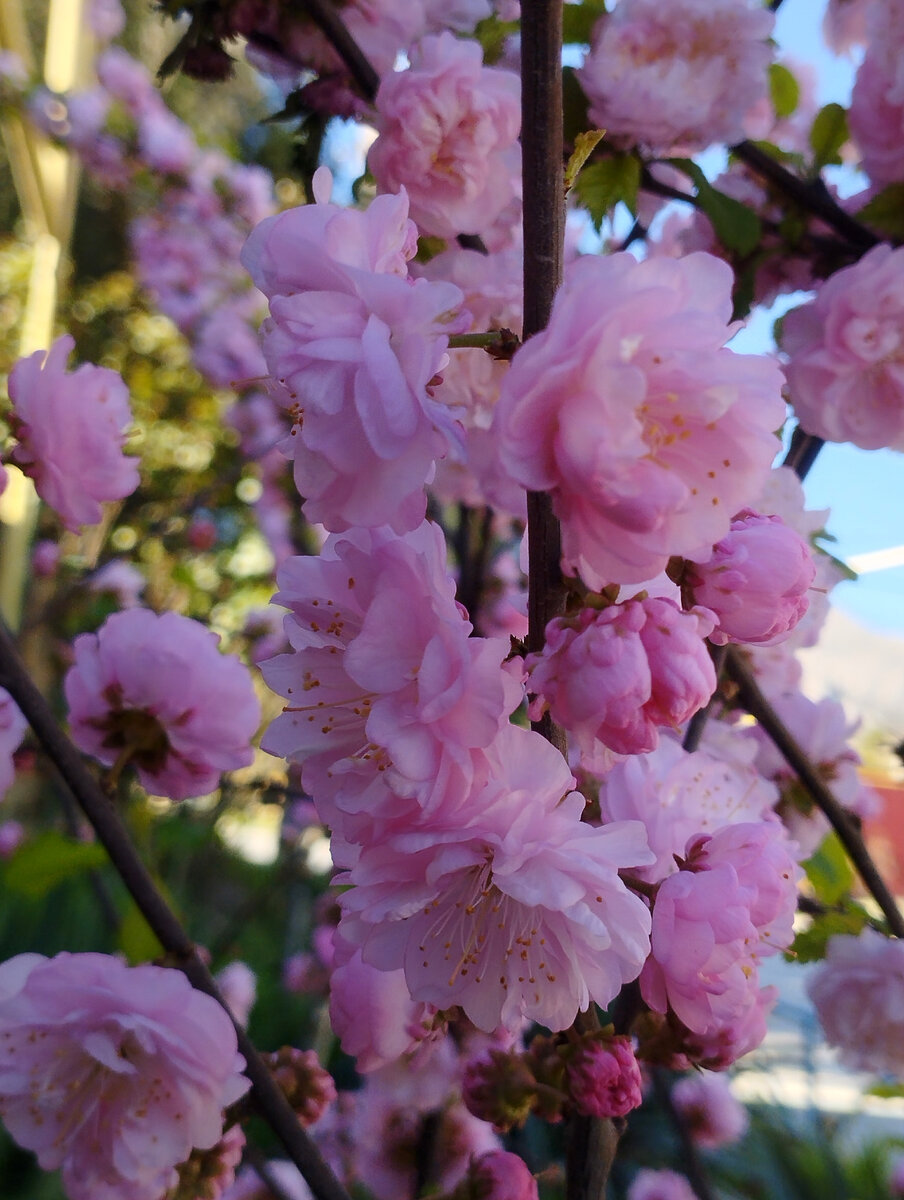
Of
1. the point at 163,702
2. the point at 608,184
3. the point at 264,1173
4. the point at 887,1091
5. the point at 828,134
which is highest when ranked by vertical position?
the point at 828,134

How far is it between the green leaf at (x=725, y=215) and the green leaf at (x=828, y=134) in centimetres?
24

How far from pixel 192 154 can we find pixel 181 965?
3.74 meters

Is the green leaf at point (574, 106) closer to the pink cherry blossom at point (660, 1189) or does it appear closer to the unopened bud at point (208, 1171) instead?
the unopened bud at point (208, 1171)

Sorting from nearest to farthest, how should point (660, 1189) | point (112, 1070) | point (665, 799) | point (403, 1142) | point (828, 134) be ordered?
point (665, 799) < point (112, 1070) < point (828, 134) < point (403, 1142) < point (660, 1189)

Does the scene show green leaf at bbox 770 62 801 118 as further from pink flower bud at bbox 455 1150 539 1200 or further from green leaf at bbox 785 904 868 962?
pink flower bud at bbox 455 1150 539 1200

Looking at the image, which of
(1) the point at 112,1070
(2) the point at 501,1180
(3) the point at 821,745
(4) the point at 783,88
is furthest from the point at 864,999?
(4) the point at 783,88

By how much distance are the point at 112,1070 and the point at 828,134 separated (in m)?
1.20

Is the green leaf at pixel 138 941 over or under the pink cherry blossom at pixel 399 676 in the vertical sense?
under

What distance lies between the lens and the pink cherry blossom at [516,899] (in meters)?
0.40

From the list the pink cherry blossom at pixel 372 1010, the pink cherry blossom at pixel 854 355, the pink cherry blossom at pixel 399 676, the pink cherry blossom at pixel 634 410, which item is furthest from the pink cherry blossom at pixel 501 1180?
the pink cherry blossom at pixel 854 355

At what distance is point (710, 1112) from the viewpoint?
74.5 inches

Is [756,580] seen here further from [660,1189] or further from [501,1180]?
[660,1189]

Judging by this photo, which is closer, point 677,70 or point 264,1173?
point 677,70

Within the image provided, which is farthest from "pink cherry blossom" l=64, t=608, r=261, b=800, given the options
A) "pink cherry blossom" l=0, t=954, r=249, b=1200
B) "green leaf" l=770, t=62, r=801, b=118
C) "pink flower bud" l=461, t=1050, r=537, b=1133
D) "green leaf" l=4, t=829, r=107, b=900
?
"green leaf" l=770, t=62, r=801, b=118
